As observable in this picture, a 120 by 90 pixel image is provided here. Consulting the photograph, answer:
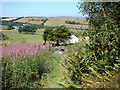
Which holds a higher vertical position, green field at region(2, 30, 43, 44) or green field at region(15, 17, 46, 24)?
green field at region(15, 17, 46, 24)

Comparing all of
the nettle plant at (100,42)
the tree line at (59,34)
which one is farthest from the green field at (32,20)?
the nettle plant at (100,42)

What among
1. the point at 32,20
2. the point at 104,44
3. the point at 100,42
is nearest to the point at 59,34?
the point at 32,20

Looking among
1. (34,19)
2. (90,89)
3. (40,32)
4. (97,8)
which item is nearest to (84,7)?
(97,8)

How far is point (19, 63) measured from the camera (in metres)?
2.91

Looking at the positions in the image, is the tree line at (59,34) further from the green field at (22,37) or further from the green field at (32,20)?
the green field at (32,20)

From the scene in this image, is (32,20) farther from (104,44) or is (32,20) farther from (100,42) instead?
(104,44)

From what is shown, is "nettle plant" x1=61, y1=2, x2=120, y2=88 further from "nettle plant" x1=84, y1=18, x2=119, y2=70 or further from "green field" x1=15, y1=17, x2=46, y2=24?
"green field" x1=15, y1=17, x2=46, y2=24

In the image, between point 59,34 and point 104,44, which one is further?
point 59,34

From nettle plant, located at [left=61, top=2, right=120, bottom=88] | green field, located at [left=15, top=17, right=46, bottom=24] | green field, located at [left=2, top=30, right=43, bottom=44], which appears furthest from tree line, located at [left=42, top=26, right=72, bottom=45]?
nettle plant, located at [left=61, top=2, right=120, bottom=88]

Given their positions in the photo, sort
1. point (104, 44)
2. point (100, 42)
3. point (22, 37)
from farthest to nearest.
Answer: point (22, 37) → point (100, 42) → point (104, 44)

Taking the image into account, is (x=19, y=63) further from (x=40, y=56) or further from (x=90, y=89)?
(x=90, y=89)

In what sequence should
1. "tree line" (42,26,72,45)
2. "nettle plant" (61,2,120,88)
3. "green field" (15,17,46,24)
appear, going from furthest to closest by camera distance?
"tree line" (42,26,72,45) → "green field" (15,17,46,24) → "nettle plant" (61,2,120,88)

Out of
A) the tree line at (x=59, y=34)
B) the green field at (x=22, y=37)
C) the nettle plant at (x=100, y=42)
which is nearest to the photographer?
the nettle plant at (x=100, y=42)

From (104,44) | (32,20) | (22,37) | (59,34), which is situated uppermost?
(32,20)
